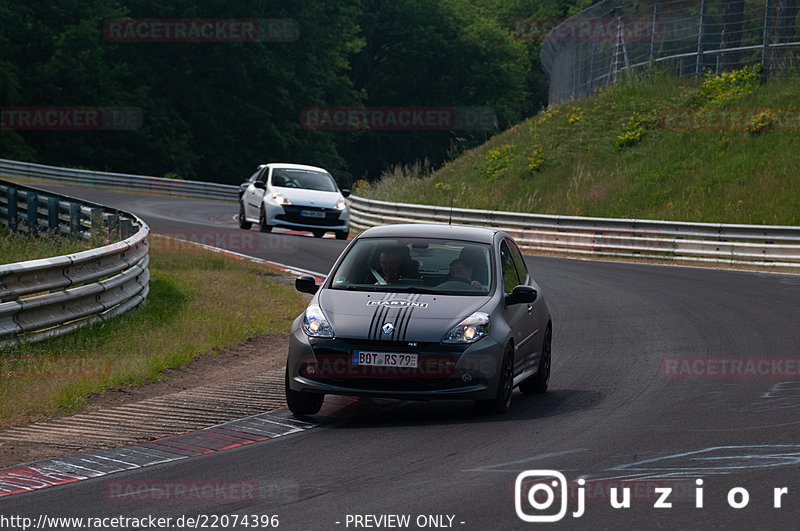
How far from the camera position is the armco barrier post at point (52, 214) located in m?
22.1

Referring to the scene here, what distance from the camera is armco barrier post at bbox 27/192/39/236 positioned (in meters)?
23.0

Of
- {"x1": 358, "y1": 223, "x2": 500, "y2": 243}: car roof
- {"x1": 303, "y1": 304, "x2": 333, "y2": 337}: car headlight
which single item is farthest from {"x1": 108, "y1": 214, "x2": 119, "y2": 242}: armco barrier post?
{"x1": 303, "y1": 304, "x2": 333, "y2": 337}: car headlight

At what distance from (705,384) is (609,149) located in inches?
1050

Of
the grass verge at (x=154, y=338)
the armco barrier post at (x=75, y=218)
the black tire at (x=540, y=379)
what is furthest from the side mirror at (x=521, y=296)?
the armco barrier post at (x=75, y=218)

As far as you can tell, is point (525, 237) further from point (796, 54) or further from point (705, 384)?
point (705, 384)

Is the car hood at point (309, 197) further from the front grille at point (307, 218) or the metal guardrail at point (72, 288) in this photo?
the metal guardrail at point (72, 288)

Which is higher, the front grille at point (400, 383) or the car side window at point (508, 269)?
the car side window at point (508, 269)

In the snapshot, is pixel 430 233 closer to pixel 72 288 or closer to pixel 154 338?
pixel 154 338

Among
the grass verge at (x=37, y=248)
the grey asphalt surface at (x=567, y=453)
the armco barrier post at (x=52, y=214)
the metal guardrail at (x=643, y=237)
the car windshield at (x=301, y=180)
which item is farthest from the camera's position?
the car windshield at (x=301, y=180)

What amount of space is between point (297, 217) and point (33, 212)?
261 inches

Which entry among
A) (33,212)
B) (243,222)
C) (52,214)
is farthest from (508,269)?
(243,222)

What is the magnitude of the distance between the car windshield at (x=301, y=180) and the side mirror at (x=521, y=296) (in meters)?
19.0

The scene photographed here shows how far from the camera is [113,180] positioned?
50688mm

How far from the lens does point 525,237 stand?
2895 cm
